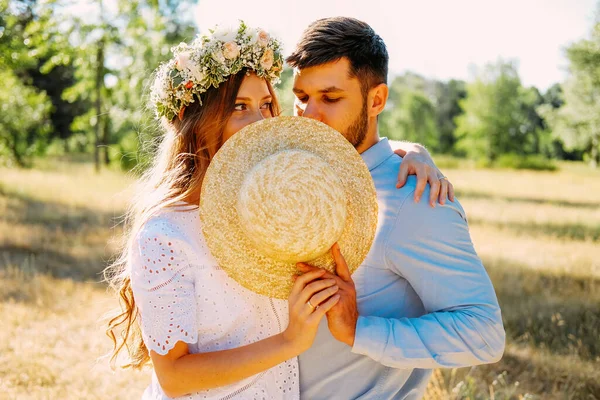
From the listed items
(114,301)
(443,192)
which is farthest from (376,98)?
(114,301)

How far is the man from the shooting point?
2.42m

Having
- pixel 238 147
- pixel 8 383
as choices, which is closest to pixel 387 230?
pixel 238 147

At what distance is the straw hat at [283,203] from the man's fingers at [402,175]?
1.49 ft

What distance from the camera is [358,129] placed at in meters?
3.03

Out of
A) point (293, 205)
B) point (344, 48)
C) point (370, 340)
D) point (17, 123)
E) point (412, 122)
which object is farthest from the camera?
point (412, 122)

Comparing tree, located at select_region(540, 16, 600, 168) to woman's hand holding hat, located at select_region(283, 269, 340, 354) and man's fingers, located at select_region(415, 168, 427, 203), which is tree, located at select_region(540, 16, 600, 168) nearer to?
man's fingers, located at select_region(415, 168, 427, 203)

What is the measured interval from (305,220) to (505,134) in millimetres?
53811

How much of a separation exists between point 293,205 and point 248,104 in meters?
0.90

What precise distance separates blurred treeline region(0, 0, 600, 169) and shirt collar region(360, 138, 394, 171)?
140cm

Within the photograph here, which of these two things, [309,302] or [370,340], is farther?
[370,340]

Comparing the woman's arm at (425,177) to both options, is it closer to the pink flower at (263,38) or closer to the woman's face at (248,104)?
the woman's face at (248,104)

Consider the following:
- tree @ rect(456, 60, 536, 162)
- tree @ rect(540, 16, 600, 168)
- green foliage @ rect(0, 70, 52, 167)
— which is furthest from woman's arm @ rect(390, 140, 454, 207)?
tree @ rect(456, 60, 536, 162)

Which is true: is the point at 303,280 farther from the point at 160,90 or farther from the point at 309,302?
the point at 160,90

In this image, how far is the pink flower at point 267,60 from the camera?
278 cm
